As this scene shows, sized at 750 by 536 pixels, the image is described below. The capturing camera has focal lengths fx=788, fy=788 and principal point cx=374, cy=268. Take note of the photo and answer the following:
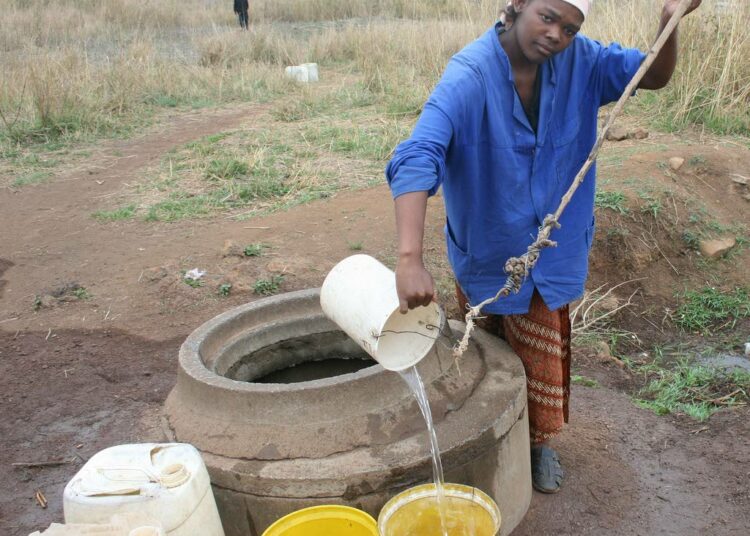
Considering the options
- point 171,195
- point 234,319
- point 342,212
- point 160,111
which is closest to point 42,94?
point 160,111

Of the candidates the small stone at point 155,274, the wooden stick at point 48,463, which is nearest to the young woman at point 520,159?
the wooden stick at point 48,463

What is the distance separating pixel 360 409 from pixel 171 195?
3874 millimetres

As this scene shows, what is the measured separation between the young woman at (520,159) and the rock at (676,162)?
10.4 ft

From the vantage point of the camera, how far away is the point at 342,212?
5059mm

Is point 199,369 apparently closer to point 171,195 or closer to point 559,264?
point 559,264

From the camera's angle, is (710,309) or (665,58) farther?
(710,309)

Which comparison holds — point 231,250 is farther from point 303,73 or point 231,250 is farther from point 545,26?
point 303,73

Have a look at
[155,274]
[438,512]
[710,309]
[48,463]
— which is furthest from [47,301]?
[710,309]

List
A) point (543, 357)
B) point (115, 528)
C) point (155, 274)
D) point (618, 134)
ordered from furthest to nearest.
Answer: point (618, 134) → point (155, 274) → point (543, 357) → point (115, 528)

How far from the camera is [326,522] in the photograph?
1.97 metres

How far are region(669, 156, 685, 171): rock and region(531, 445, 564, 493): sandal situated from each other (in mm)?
3176

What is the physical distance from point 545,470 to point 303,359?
0.97 m

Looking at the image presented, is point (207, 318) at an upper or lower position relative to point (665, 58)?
lower

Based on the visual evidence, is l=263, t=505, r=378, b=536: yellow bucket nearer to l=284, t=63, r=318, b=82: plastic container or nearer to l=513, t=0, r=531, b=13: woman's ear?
l=513, t=0, r=531, b=13: woman's ear
